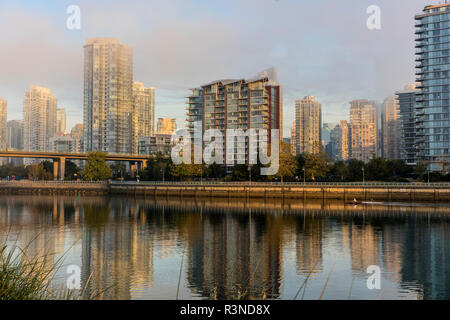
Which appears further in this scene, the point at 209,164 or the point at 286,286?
the point at 209,164

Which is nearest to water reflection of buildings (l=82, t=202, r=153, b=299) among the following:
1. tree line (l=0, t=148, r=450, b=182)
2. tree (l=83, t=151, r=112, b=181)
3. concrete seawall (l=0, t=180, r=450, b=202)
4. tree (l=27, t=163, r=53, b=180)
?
concrete seawall (l=0, t=180, r=450, b=202)

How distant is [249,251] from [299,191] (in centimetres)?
7106

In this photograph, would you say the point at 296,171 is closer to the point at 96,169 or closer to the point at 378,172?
the point at 378,172

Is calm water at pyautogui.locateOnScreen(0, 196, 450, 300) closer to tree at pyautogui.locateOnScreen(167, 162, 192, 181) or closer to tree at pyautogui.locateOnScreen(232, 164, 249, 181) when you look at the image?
tree at pyautogui.locateOnScreen(232, 164, 249, 181)

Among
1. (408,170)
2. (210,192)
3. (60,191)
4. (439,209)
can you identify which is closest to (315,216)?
(439,209)

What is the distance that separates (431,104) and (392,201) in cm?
7115

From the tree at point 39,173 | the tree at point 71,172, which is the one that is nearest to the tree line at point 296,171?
the tree at point 71,172

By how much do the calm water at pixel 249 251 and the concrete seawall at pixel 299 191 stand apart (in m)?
24.1

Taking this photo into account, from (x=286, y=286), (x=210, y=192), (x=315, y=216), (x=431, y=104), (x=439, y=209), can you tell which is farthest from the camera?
(x=431, y=104)

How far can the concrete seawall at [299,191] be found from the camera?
323 ft

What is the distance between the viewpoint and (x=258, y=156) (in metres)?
138

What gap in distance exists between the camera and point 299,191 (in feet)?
365

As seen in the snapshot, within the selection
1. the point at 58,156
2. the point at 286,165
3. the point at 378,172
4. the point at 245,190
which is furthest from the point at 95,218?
the point at 58,156
